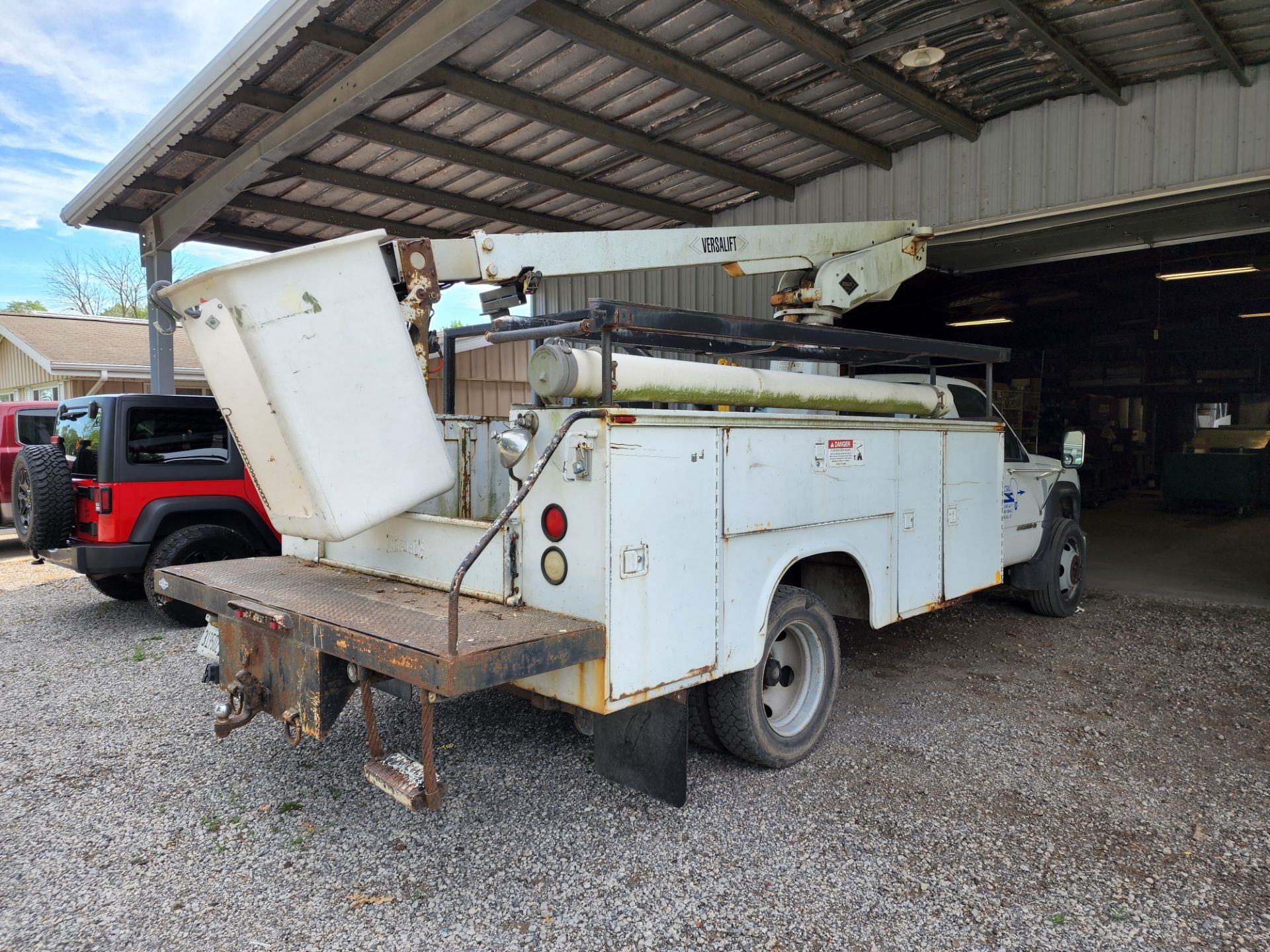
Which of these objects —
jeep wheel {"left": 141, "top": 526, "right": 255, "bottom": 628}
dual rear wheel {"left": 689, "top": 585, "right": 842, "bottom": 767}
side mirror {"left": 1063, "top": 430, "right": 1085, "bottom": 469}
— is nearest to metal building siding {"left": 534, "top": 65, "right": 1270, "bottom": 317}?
side mirror {"left": 1063, "top": 430, "right": 1085, "bottom": 469}

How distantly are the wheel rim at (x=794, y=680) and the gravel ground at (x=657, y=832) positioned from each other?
241 mm

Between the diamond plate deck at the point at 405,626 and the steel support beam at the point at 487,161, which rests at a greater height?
the steel support beam at the point at 487,161

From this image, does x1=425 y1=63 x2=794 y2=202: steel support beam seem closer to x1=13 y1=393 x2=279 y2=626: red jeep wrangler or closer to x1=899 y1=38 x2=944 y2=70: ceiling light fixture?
x1=899 y1=38 x2=944 y2=70: ceiling light fixture

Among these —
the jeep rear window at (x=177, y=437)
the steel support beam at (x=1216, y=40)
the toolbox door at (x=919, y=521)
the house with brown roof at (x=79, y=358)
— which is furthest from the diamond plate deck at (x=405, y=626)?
the house with brown roof at (x=79, y=358)

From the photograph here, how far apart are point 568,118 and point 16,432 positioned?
7.74 meters

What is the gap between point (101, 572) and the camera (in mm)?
6059

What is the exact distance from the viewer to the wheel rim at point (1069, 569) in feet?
22.9

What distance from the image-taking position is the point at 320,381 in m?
2.93

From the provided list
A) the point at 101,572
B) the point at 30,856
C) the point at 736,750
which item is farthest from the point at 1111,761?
the point at 101,572

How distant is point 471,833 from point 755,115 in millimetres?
6435

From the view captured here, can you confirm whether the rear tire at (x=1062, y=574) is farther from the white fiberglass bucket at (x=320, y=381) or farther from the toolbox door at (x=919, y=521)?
the white fiberglass bucket at (x=320, y=381)

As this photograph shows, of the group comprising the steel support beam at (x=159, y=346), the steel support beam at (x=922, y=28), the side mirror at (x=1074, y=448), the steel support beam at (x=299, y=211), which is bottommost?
the side mirror at (x=1074, y=448)

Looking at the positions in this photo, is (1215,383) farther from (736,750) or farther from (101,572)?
(101,572)

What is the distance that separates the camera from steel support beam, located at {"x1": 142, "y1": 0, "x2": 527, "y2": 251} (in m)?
5.19
